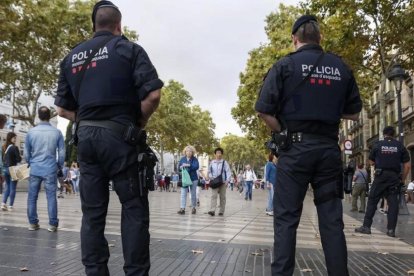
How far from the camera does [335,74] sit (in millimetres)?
3840

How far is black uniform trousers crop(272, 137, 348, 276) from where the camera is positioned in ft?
11.6

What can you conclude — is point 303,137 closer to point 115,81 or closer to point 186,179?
point 115,81

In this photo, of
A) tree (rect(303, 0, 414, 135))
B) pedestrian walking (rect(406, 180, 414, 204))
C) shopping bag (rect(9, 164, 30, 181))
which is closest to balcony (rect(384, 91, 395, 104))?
pedestrian walking (rect(406, 180, 414, 204))

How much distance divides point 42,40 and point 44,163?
20823 mm

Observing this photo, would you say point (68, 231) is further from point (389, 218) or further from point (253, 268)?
point (389, 218)

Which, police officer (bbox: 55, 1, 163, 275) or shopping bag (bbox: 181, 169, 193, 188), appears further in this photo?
shopping bag (bbox: 181, 169, 193, 188)

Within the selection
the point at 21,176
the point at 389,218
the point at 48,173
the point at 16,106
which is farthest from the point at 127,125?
the point at 16,106

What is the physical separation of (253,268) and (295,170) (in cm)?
185

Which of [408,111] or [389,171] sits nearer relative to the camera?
[389,171]

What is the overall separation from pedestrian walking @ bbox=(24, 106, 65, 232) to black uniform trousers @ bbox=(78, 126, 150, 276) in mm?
4264

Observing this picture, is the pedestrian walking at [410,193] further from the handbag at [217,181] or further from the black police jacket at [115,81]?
the black police jacket at [115,81]

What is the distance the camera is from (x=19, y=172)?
424 inches

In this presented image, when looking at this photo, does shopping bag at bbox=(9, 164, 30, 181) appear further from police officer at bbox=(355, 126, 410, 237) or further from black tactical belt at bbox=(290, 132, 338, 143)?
black tactical belt at bbox=(290, 132, 338, 143)

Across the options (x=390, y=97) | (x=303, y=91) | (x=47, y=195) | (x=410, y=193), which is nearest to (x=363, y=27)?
(x=410, y=193)
